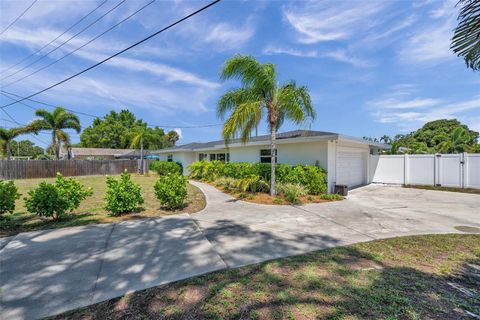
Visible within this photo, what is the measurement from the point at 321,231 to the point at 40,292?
5214 mm

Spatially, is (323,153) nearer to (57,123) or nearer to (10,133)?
(57,123)

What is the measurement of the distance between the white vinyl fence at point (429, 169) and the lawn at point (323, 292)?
11.3 metres

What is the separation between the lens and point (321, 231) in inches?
218

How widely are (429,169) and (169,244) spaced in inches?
609

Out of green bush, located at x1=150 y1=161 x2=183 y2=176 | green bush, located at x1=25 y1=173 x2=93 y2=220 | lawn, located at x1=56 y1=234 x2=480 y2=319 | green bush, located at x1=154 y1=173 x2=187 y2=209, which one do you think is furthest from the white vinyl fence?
green bush, located at x1=25 y1=173 x2=93 y2=220

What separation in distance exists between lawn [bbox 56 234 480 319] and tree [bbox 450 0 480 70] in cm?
254

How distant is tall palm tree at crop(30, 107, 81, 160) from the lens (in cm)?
2084

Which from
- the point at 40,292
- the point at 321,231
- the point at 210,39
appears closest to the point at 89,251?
the point at 40,292

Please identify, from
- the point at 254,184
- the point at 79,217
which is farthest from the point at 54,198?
the point at 254,184

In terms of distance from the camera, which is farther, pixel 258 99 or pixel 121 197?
pixel 258 99

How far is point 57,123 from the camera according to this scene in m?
21.5

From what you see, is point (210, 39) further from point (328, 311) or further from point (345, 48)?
point (328, 311)

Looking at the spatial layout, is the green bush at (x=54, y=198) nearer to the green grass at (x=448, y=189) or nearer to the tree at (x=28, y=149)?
the green grass at (x=448, y=189)

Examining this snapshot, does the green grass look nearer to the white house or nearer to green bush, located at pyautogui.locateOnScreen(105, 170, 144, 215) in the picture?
the white house
